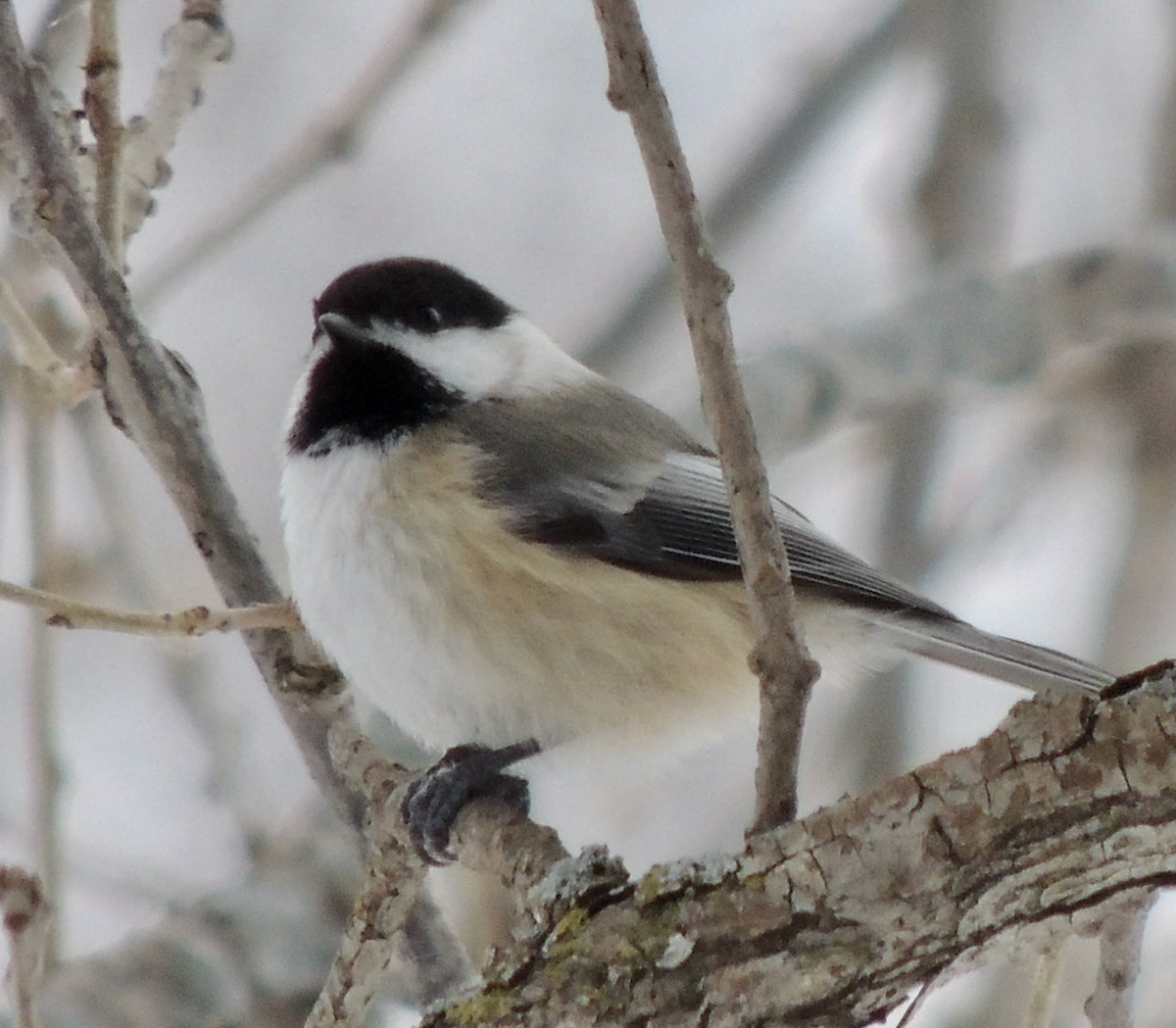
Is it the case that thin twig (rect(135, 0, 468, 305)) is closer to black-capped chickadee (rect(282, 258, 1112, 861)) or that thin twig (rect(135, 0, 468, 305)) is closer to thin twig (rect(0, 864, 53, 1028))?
black-capped chickadee (rect(282, 258, 1112, 861))

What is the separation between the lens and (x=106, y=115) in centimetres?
155

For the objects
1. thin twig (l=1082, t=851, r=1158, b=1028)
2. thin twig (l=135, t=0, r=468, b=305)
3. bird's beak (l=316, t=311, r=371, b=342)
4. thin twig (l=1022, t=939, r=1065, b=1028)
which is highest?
thin twig (l=135, t=0, r=468, b=305)

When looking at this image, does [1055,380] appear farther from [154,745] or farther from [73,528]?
[154,745]

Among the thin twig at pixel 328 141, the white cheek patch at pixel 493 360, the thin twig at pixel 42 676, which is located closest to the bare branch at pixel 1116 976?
the white cheek patch at pixel 493 360

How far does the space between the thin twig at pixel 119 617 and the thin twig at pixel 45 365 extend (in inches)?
11.1

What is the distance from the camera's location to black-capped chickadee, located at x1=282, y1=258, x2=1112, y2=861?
70.7 inches

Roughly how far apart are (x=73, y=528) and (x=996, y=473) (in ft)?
7.63

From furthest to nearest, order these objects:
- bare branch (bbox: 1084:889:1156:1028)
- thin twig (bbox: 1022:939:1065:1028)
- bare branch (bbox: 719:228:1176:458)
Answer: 1. bare branch (bbox: 719:228:1176:458)
2. thin twig (bbox: 1022:939:1065:1028)
3. bare branch (bbox: 1084:889:1156:1028)

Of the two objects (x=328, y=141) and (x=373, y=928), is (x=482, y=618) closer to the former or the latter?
(x=373, y=928)

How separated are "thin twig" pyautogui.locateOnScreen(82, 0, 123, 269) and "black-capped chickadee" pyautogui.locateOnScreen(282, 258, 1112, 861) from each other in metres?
0.46

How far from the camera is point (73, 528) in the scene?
3.71m

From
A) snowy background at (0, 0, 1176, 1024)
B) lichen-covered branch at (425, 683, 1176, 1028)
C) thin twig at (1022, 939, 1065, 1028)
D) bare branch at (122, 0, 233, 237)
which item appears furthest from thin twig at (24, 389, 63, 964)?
thin twig at (1022, 939, 1065, 1028)

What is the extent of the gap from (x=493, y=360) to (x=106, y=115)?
77 centimetres

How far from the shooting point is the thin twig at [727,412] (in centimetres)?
104
